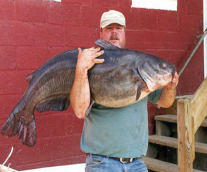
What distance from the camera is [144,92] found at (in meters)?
2.45

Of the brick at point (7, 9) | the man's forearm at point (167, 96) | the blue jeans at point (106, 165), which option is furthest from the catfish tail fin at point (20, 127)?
the brick at point (7, 9)

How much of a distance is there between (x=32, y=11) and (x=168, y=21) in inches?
88.5

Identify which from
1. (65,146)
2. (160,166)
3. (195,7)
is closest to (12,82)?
(65,146)

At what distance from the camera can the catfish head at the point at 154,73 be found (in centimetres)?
243

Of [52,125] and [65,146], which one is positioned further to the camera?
[65,146]

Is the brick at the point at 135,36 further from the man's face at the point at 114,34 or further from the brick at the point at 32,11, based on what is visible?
the man's face at the point at 114,34

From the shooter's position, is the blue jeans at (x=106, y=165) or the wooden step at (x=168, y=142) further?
the wooden step at (x=168, y=142)

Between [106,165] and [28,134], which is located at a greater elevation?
[28,134]

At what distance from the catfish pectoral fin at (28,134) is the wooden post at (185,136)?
1.96 metres

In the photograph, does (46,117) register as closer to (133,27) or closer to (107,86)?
(133,27)

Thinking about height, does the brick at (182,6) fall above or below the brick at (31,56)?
above

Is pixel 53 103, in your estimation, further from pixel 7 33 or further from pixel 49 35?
pixel 49 35

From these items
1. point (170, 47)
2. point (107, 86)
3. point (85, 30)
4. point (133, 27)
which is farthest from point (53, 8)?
point (107, 86)

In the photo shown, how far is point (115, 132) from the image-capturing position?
8.60 ft
